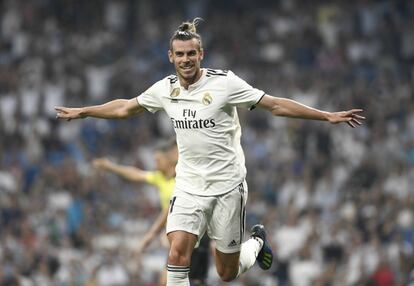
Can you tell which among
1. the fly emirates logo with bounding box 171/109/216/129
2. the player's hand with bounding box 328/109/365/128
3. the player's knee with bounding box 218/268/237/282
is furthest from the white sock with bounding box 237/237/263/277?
the player's hand with bounding box 328/109/365/128

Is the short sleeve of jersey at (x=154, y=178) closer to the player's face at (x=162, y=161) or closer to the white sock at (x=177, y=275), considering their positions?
the player's face at (x=162, y=161)

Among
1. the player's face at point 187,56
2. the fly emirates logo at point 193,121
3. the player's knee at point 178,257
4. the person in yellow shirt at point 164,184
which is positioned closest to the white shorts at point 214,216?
the player's knee at point 178,257

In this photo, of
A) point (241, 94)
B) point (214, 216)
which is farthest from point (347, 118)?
point (214, 216)

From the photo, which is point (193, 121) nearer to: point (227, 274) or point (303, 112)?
point (303, 112)

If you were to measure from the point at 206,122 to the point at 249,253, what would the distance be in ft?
5.84

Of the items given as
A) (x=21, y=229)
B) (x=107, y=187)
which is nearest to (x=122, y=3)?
(x=107, y=187)

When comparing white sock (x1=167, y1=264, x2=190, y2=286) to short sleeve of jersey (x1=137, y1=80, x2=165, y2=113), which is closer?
white sock (x1=167, y1=264, x2=190, y2=286)

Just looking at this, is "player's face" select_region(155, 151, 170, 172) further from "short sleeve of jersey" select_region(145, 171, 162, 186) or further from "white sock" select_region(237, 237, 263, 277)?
"white sock" select_region(237, 237, 263, 277)

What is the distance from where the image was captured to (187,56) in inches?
415

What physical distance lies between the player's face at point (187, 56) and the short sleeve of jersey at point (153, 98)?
0.97ft

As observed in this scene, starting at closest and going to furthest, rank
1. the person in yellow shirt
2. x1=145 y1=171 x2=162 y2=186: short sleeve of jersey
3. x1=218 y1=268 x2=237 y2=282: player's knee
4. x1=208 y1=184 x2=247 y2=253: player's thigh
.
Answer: x1=208 y1=184 x2=247 y2=253: player's thigh → x1=218 y1=268 x2=237 y2=282: player's knee → the person in yellow shirt → x1=145 y1=171 x2=162 y2=186: short sleeve of jersey

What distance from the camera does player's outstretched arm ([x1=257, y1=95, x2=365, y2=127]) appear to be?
10.2 meters

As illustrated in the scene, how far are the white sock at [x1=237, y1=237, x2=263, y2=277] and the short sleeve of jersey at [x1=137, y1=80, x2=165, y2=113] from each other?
5.76ft

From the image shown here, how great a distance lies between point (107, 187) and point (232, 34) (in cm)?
535
